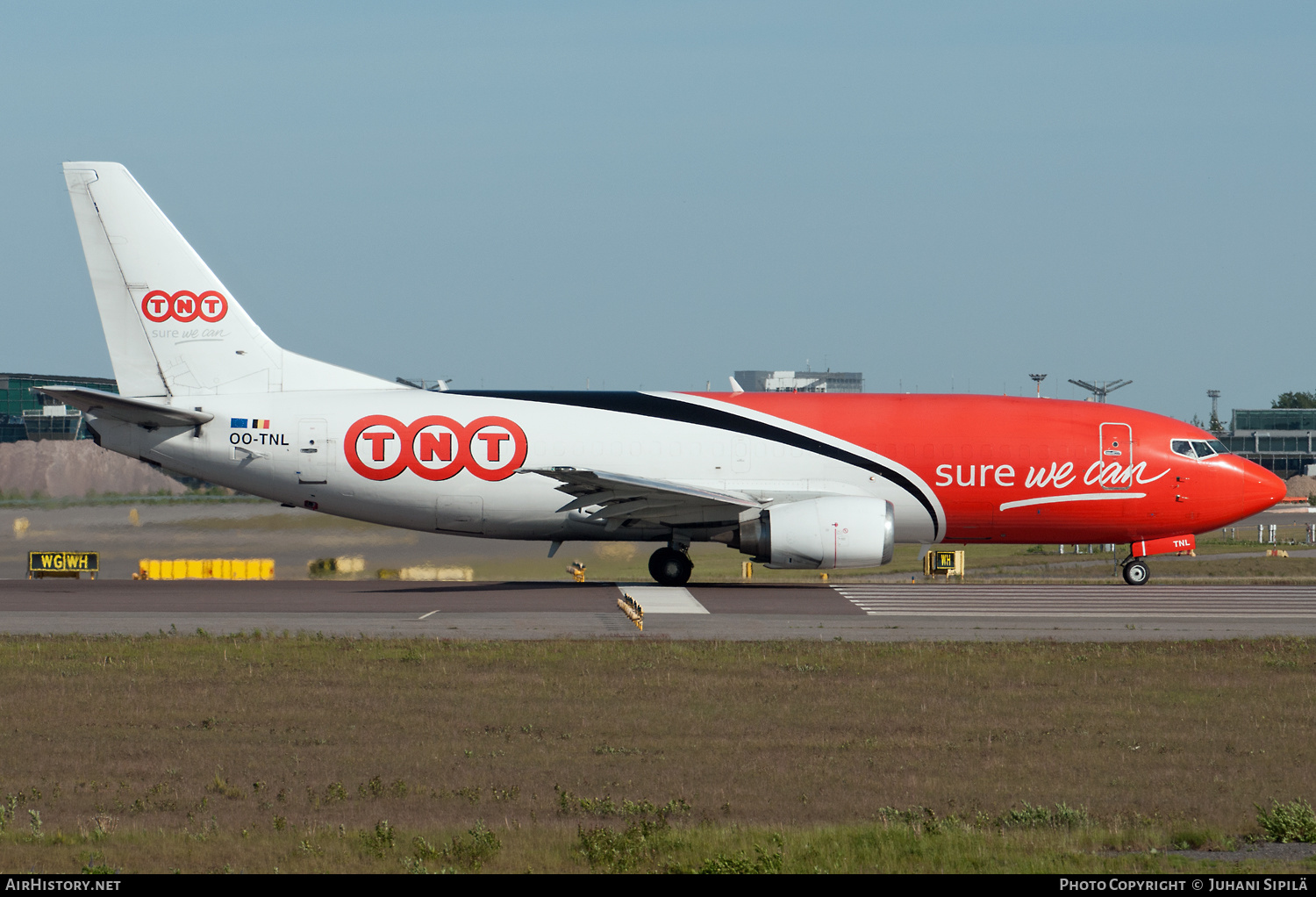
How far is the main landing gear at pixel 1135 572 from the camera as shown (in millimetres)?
33688

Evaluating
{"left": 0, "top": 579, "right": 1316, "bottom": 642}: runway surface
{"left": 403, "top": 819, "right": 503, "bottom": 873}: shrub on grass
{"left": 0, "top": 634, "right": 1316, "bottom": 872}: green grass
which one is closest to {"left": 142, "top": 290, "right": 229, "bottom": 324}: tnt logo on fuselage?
{"left": 0, "top": 579, "right": 1316, "bottom": 642}: runway surface

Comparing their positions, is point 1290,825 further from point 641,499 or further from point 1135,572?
point 1135,572

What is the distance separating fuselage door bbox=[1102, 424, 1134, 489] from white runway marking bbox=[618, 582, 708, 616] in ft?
37.3

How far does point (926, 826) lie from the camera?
9227 mm

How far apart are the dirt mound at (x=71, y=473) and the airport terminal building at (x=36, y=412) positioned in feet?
24.1

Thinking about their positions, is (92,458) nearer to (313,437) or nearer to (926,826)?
(313,437)

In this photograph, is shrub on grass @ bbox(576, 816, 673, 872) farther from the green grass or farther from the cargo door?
the cargo door

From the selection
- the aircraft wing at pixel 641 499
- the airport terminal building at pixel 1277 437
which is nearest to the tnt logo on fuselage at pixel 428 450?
the aircraft wing at pixel 641 499

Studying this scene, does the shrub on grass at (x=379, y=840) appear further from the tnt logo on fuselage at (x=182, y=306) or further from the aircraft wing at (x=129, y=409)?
the tnt logo on fuselage at (x=182, y=306)

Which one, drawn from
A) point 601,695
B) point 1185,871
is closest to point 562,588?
point 601,695

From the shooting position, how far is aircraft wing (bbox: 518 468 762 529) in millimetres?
29438

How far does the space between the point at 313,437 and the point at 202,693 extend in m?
16.1

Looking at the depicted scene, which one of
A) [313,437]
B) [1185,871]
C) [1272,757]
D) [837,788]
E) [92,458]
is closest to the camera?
[1185,871]

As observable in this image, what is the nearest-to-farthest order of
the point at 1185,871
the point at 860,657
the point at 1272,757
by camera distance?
the point at 1185,871, the point at 1272,757, the point at 860,657
